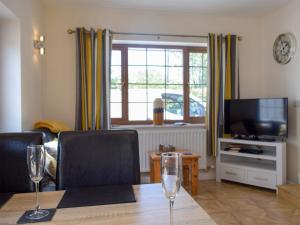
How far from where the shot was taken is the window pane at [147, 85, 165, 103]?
408cm

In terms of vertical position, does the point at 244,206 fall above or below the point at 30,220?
below

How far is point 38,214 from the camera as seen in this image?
0.94 m

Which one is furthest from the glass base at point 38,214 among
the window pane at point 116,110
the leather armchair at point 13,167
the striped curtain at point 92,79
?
the window pane at point 116,110

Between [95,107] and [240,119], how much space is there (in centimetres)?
202

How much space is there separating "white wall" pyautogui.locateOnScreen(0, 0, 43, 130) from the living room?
0.5 inches

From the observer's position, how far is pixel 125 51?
3986 millimetres

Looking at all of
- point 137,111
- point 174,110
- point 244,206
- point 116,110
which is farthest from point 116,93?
point 244,206

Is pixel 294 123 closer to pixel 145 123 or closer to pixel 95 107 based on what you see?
pixel 145 123

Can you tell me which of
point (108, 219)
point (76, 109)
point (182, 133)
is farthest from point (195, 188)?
point (108, 219)

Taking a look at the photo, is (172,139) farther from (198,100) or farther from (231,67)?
(231,67)

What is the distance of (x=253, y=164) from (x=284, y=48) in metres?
1.65

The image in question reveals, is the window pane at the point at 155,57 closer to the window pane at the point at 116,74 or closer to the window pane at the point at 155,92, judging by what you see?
the window pane at the point at 155,92

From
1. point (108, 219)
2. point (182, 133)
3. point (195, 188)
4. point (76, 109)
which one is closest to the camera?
point (108, 219)

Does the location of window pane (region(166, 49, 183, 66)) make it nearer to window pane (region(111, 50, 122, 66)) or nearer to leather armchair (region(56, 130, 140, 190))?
window pane (region(111, 50, 122, 66))
